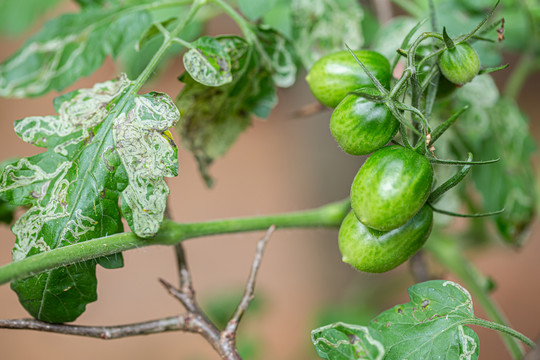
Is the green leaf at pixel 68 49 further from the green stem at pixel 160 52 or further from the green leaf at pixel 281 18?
the green leaf at pixel 281 18

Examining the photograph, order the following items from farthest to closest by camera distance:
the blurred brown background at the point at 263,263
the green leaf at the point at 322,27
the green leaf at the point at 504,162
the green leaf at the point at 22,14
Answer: the blurred brown background at the point at 263,263 < the green leaf at the point at 22,14 < the green leaf at the point at 504,162 < the green leaf at the point at 322,27

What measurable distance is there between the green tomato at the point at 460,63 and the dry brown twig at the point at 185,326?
301mm

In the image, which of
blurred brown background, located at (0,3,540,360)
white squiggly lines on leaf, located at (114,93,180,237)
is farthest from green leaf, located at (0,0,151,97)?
blurred brown background, located at (0,3,540,360)

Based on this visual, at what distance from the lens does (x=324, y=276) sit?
8.24 feet

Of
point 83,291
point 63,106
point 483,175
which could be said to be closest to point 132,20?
point 63,106

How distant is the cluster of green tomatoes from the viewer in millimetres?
500

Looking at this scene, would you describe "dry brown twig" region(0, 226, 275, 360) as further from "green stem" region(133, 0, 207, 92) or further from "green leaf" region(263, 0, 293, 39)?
"green leaf" region(263, 0, 293, 39)

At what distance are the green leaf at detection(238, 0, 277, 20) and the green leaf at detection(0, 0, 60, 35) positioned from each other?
2.29 feet

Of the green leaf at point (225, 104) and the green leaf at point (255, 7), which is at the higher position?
the green leaf at point (255, 7)

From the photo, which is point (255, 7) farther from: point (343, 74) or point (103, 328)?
point (103, 328)

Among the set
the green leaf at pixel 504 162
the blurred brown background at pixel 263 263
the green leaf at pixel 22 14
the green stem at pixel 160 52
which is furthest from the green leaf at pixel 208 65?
the blurred brown background at pixel 263 263

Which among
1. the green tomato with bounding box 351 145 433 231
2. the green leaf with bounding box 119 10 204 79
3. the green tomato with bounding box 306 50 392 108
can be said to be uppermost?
the green leaf with bounding box 119 10 204 79

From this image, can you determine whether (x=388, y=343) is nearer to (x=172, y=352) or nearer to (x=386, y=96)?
(x=386, y=96)

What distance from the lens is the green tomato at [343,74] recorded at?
585 mm
